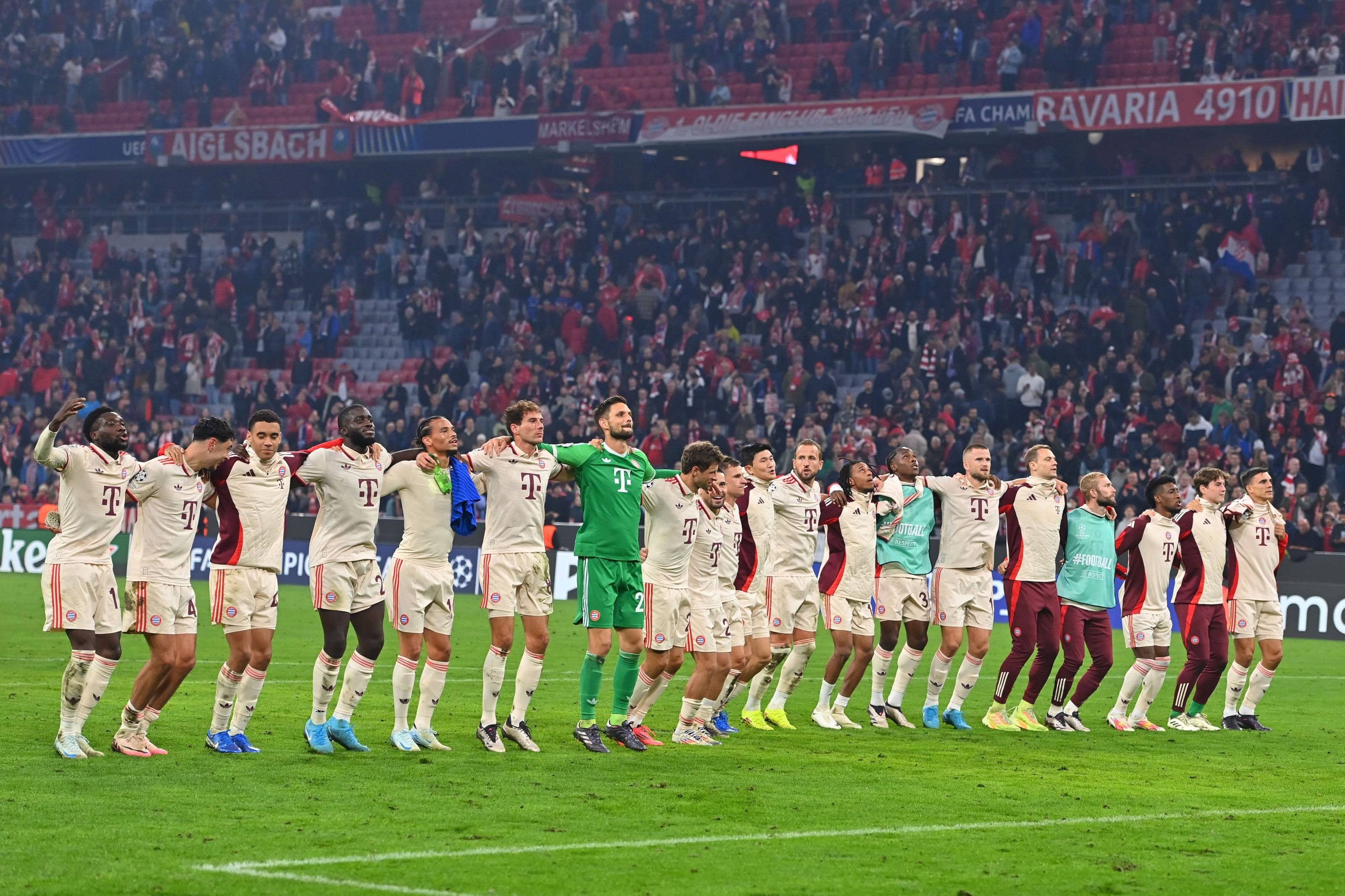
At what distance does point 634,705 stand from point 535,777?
230cm

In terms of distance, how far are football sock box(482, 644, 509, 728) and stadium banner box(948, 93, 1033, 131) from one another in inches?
973

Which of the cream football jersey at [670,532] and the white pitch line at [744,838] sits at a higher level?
the cream football jersey at [670,532]

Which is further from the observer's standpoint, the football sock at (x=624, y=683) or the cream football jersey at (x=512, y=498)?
the football sock at (x=624, y=683)

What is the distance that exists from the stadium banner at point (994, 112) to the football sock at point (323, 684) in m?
25.7

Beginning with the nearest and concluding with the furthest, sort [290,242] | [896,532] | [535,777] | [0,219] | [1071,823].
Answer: [1071,823], [535,777], [896,532], [290,242], [0,219]

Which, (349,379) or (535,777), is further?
(349,379)

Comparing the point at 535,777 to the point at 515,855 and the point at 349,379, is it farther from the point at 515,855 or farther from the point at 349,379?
the point at 349,379

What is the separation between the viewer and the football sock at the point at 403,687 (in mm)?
13664

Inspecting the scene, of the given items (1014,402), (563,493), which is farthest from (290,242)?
(1014,402)

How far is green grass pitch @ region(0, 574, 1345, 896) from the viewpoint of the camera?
29.7 ft

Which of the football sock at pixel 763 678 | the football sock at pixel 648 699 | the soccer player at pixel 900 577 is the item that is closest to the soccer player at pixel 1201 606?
the soccer player at pixel 900 577

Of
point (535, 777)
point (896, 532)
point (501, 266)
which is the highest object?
point (501, 266)

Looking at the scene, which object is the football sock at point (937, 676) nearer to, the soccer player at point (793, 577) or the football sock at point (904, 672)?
the football sock at point (904, 672)

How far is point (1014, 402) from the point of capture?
1249 inches
